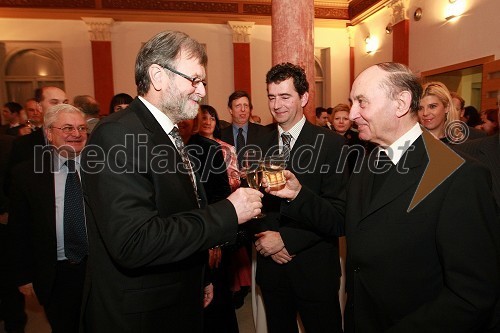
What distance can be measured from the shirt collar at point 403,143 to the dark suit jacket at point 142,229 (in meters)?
0.82

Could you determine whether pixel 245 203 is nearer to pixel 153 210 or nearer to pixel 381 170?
pixel 153 210

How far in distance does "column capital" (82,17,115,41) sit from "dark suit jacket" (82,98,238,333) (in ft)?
33.6

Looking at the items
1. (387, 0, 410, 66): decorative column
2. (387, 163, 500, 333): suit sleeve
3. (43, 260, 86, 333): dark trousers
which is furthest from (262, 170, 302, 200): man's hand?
(387, 0, 410, 66): decorative column

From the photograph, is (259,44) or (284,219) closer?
(284,219)

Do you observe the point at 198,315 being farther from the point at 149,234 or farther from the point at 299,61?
the point at 299,61

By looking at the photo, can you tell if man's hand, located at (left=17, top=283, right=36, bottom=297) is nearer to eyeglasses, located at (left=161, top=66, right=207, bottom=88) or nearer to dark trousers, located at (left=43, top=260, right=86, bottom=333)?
dark trousers, located at (left=43, top=260, right=86, bottom=333)

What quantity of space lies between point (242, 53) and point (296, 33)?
26.7ft

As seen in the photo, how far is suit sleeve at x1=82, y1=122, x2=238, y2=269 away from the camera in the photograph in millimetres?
1219

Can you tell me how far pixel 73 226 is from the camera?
2396 mm

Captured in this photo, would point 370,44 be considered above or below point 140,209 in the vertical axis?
above

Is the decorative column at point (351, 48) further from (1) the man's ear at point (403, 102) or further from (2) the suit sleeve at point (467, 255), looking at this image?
(2) the suit sleeve at point (467, 255)

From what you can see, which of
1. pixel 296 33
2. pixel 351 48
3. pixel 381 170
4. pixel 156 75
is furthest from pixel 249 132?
pixel 351 48

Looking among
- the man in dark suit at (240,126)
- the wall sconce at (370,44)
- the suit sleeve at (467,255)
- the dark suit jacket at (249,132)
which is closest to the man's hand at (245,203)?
the suit sleeve at (467,255)

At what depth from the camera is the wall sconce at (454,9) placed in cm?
736
